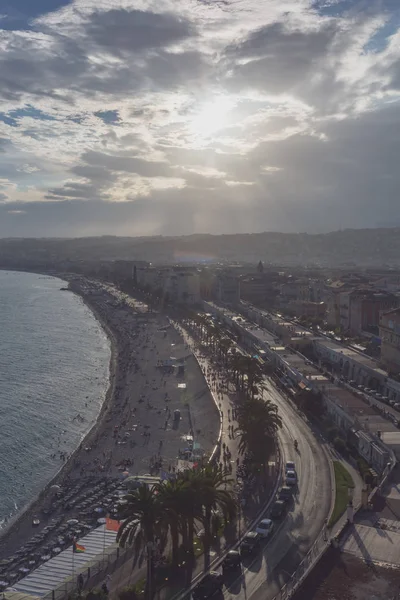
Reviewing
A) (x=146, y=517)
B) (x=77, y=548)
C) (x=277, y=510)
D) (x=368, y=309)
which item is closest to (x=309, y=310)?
(x=368, y=309)

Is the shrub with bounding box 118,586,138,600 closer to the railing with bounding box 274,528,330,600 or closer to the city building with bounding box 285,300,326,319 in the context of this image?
the railing with bounding box 274,528,330,600

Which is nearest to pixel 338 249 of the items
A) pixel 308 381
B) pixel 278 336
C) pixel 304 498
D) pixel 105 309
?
pixel 105 309

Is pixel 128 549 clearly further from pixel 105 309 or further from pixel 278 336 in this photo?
pixel 105 309

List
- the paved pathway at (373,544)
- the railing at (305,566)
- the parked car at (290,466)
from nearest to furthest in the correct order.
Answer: the railing at (305,566), the paved pathway at (373,544), the parked car at (290,466)

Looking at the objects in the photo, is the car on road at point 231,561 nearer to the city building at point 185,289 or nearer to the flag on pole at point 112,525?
the flag on pole at point 112,525

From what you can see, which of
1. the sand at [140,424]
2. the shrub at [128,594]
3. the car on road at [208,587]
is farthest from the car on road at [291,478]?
the shrub at [128,594]
